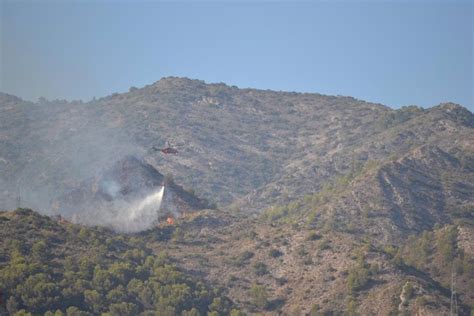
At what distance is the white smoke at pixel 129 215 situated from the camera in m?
154

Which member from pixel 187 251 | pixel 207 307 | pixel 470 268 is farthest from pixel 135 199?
pixel 470 268

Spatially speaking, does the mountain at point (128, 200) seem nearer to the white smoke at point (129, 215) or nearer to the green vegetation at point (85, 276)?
the white smoke at point (129, 215)

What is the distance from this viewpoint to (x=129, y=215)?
158m

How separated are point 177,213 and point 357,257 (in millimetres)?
42317

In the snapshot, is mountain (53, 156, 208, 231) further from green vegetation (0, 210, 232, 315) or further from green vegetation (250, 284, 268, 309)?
green vegetation (250, 284, 268, 309)

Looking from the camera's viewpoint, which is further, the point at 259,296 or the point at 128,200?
the point at 128,200

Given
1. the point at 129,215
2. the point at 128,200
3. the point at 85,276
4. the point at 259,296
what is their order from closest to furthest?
the point at 85,276 → the point at 259,296 → the point at 129,215 → the point at 128,200

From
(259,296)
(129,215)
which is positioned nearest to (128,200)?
(129,215)

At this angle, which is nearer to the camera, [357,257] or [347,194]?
[357,257]

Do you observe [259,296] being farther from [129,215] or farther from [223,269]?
[129,215]

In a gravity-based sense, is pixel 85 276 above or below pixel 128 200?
below

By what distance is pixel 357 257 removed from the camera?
13275 centimetres

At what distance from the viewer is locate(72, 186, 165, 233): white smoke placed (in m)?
154

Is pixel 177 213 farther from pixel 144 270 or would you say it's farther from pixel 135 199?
pixel 144 270
